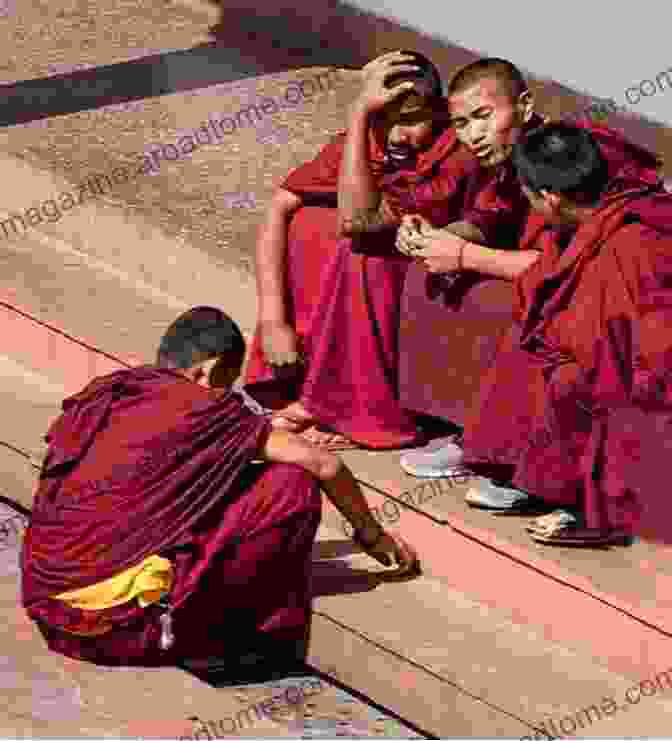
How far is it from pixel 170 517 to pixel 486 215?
1270 mm

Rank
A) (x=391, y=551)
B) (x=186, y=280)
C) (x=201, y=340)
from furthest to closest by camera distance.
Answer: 1. (x=186, y=280)
2. (x=391, y=551)
3. (x=201, y=340)

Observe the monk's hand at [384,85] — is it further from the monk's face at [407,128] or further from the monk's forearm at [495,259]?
the monk's forearm at [495,259]

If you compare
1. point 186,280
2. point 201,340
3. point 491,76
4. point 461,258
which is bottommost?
point 186,280

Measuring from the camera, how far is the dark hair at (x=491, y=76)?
8.41 metres

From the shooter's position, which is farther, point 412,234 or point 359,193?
point 359,193

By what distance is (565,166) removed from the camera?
26.7 ft

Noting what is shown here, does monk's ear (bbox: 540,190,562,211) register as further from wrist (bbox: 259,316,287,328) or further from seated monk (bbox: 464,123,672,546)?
wrist (bbox: 259,316,287,328)

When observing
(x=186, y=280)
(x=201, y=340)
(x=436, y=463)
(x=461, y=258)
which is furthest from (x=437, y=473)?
(x=186, y=280)

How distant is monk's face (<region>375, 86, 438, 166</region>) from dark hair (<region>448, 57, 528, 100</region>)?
238 mm

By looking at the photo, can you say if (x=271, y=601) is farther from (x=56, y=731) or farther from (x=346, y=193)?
(x=346, y=193)

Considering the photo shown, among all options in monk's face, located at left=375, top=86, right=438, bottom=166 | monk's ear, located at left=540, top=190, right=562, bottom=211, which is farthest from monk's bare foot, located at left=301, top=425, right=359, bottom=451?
monk's ear, located at left=540, top=190, right=562, bottom=211

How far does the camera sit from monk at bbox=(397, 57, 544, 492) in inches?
330

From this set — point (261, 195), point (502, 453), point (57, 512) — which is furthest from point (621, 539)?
point (261, 195)

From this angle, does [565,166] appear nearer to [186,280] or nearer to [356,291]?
[356,291]
